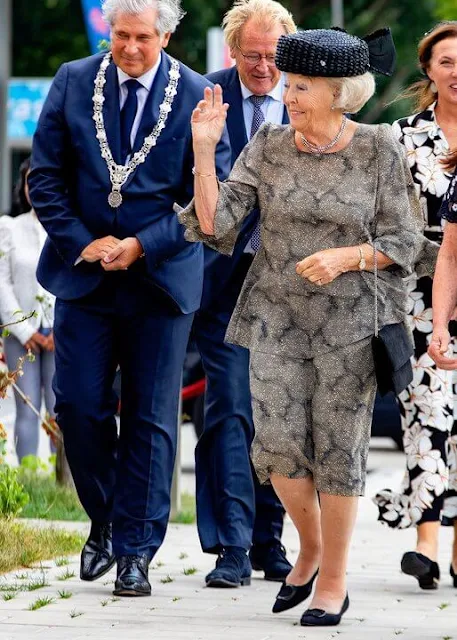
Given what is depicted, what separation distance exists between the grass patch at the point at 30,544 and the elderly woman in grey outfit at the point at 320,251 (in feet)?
4.79

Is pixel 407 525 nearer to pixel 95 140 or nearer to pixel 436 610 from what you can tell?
pixel 436 610

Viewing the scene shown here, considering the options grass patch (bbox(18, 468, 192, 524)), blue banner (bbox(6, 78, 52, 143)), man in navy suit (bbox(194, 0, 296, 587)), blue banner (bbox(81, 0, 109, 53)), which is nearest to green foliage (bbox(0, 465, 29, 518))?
man in navy suit (bbox(194, 0, 296, 587))

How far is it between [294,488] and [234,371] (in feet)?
4.19

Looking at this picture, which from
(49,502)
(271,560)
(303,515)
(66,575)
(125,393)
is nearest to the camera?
(303,515)

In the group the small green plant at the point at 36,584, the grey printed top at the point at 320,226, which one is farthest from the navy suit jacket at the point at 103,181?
the small green plant at the point at 36,584

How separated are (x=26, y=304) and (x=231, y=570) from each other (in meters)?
4.52

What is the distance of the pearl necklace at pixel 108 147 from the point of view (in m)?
6.19

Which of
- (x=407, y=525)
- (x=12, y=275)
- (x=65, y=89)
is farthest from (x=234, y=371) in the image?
(x=12, y=275)

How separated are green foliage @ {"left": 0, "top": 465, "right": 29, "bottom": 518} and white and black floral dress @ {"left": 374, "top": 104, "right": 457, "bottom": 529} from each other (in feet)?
5.05

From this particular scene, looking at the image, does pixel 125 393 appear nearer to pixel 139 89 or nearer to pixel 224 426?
pixel 224 426

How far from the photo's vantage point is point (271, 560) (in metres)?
6.90

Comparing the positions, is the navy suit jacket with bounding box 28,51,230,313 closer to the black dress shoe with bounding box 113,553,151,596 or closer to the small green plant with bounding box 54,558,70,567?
the black dress shoe with bounding box 113,553,151,596

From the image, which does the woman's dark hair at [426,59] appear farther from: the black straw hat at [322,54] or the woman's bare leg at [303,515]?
the woman's bare leg at [303,515]

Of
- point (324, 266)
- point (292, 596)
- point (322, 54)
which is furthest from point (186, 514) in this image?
point (322, 54)
